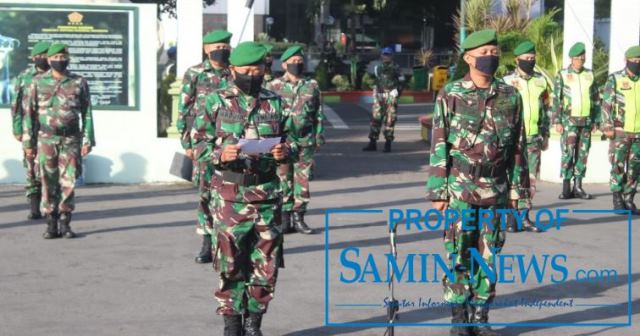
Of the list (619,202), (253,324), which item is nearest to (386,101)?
(619,202)

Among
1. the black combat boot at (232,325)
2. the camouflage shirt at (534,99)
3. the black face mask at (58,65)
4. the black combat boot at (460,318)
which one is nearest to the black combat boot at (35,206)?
the black face mask at (58,65)

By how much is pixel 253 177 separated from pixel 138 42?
8551mm

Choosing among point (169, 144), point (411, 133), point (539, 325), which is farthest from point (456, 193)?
point (411, 133)

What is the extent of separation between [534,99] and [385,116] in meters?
8.65

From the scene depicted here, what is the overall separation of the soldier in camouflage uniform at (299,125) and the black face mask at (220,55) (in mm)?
1397

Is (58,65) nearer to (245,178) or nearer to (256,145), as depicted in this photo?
(245,178)

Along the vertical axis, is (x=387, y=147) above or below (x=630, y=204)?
above

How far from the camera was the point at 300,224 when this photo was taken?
470 inches

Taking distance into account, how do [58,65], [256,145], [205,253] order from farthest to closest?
[58,65], [205,253], [256,145]

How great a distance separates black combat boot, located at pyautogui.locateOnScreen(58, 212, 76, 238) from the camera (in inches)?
450

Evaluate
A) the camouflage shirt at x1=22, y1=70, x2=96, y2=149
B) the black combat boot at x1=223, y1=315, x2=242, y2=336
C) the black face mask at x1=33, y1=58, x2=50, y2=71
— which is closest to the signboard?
the black face mask at x1=33, y1=58, x2=50, y2=71

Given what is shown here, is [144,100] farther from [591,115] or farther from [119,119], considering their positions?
[591,115]

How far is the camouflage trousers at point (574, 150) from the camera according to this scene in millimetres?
14211

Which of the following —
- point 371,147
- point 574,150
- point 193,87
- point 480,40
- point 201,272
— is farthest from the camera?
point 371,147
